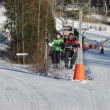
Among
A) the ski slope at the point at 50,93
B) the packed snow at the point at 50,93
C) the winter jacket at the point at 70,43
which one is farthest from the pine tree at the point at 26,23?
the ski slope at the point at 50,93

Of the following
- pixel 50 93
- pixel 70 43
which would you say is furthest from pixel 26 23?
pixel 50 93

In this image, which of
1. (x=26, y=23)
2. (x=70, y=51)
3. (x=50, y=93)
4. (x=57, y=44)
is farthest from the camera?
(x=26, y=23)

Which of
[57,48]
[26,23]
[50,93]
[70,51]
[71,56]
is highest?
[26,23]

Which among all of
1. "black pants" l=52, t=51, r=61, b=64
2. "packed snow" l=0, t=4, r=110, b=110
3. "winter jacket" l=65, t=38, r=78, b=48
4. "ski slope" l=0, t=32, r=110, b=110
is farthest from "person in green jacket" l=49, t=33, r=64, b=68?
"ski slope" l=0, t=32, r=110, b=110

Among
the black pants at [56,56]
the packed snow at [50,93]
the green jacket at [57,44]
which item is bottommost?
the packed snow at [50,93]

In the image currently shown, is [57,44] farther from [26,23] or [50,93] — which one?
[26,23]

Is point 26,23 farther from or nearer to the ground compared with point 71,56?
farther from the ground

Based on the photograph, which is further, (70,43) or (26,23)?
(26,23)

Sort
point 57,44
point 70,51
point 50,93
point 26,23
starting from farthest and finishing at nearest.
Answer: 1. point 26,23
2. point 70,51
3. point 57,44
4. point 50,93

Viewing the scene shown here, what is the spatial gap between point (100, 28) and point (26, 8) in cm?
4087

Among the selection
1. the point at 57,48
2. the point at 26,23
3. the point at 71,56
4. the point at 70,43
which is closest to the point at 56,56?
the point at 57,48

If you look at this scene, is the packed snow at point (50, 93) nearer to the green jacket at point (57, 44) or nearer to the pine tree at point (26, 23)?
the green jacket at point (57, 44)

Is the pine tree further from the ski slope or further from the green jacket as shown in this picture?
the ski slope

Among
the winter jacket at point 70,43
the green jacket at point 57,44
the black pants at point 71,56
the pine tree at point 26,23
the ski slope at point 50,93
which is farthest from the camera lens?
the pine tree at point 26,23
